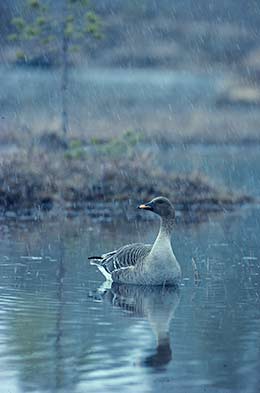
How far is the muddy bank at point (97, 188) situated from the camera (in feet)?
95.3

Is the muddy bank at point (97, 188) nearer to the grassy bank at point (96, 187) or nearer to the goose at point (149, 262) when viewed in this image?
the grassy bank at point (96, 187)

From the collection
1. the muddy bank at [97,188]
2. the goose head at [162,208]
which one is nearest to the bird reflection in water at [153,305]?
the goose head at [162,208]

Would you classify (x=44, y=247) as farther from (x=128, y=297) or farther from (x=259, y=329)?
(x=259, y=329)

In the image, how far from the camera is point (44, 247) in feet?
69.8

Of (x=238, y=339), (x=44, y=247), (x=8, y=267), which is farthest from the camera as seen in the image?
(x=44, y=247)

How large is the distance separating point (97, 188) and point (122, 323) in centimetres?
1733

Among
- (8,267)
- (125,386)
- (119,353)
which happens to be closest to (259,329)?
(119,353)

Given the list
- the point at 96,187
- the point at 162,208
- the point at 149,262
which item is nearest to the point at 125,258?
the point at 149,262

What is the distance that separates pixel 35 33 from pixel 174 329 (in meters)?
28.1

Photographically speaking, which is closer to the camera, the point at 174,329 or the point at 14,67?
the point at 174,329

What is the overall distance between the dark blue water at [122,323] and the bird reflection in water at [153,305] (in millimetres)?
12

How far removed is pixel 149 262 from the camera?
1736 centimetres

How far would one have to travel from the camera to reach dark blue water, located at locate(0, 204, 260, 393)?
11.1 m

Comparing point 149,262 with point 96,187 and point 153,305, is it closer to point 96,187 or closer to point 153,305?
point 153,305
